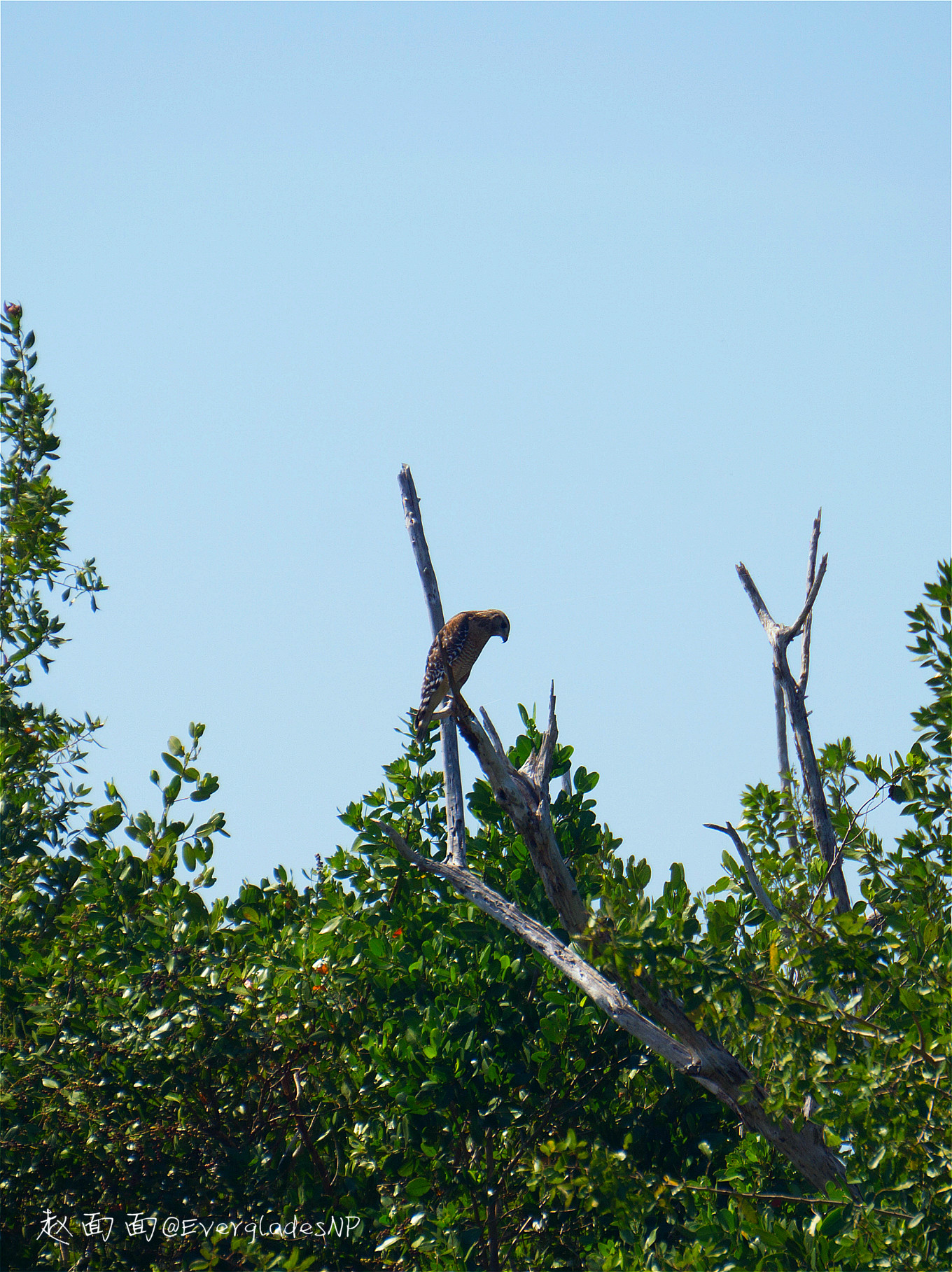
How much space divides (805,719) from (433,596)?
241 cm

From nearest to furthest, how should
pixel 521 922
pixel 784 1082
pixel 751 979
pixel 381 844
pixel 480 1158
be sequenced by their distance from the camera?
pixel 784 1082 → pixel 751 979 → pixel 521 922 → pixel 480 1158 → pixel 381 844

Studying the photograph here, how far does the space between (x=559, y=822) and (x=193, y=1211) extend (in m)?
2.61

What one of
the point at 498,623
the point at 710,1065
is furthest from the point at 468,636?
the point at 710,1065

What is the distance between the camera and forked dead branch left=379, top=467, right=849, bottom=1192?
4035 millimetres

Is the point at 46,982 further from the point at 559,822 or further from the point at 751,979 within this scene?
the point at 751,979

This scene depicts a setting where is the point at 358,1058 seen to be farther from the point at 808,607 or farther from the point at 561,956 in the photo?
the point at 808,607

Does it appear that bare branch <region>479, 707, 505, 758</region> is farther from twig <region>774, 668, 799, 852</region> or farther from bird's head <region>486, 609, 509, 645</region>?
bird's head <region>486, 609, 509, 645</region>

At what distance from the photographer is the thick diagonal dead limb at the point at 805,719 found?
5.62 metres

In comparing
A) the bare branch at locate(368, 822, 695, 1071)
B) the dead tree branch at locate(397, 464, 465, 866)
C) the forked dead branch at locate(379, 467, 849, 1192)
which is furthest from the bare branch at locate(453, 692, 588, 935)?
the dead tree branch at locate(397, 464, 465, 866)

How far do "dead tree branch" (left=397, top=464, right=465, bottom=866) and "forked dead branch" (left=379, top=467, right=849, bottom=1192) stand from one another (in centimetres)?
24

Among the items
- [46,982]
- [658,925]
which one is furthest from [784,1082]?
[46,982]

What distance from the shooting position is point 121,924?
17.0 ft

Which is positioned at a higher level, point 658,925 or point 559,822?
point 559,822

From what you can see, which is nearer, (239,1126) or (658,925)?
(658,925)
